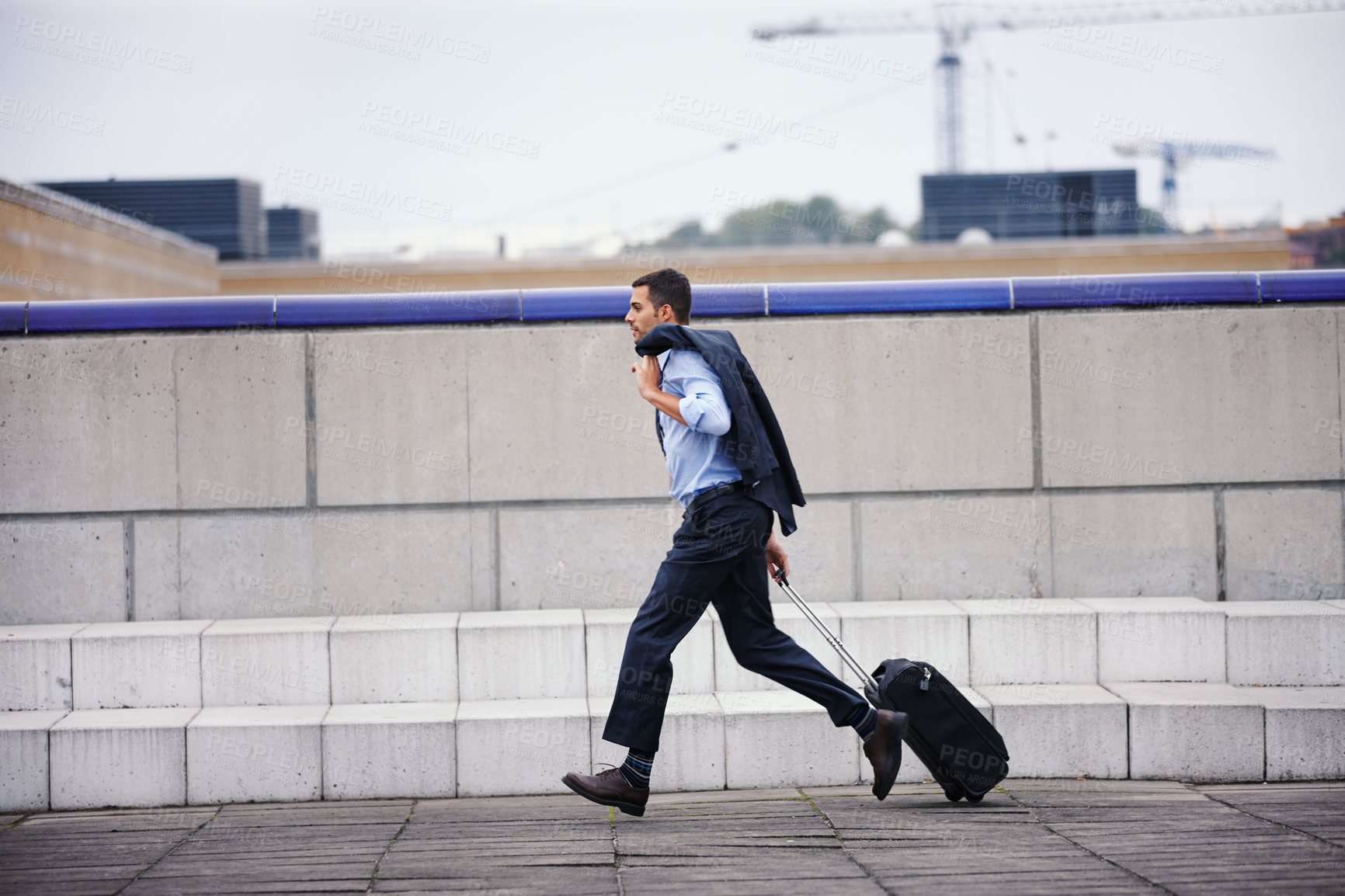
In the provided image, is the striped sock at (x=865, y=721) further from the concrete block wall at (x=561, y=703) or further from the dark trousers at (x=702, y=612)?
the concrete block wall at (x=561, y=703)

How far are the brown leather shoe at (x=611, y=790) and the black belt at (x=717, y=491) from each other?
1.09 meters

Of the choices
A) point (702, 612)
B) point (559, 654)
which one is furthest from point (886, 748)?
point (559, 654)

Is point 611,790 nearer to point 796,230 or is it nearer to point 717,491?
point 717,491

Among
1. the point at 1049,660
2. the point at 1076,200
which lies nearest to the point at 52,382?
the point at 1049,660

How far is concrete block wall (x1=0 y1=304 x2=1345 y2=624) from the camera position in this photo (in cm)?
578

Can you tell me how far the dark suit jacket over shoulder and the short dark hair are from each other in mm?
125

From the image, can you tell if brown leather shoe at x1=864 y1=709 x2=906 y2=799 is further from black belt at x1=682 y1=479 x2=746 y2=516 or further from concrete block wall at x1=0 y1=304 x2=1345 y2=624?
concrete block wall at x1=0 y1=304 x2=1345 y2=624

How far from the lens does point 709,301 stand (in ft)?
19.7

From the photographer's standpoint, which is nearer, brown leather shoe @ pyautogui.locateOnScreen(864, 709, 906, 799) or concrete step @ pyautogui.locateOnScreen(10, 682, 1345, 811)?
brown leather shoe @ pyautogui.locateOnScreen(864, 709, 906, 799)

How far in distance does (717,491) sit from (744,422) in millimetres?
284

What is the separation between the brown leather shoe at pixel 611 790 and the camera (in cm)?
443

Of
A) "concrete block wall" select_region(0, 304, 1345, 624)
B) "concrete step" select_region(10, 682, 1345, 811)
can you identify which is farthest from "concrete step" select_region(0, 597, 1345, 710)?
"concrete block wall" select_region(0, 304, 1345, 624)

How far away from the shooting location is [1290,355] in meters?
6.06

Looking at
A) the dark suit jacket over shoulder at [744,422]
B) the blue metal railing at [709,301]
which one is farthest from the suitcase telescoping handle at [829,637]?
the blue metal railing at [709,301]
